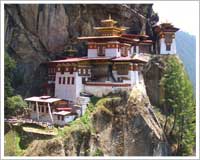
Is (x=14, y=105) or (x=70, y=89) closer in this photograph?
(x=14, y=105)

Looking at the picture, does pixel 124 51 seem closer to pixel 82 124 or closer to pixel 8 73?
pixel 82 124

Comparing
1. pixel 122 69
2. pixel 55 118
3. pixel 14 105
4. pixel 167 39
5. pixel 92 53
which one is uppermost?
pixel 167 39

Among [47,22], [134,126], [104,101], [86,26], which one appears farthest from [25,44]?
[134,126]

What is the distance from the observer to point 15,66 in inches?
981

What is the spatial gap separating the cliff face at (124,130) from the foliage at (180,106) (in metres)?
1.45

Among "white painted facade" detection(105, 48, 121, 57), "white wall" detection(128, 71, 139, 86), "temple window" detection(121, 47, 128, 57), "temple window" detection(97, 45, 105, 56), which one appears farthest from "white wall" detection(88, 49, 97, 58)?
"white wall" detection(128, 71, 139, 86)

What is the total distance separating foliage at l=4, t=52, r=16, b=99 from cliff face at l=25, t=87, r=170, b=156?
172 inches

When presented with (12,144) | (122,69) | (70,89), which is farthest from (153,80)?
(12,144)

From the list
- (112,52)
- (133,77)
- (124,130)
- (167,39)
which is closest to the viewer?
(124,130)

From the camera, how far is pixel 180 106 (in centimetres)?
2594

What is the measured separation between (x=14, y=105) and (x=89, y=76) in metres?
4.42

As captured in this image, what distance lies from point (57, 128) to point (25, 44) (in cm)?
644

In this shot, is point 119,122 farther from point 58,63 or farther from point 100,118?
point 58,63

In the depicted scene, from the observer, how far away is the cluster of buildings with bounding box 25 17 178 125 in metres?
23.3
